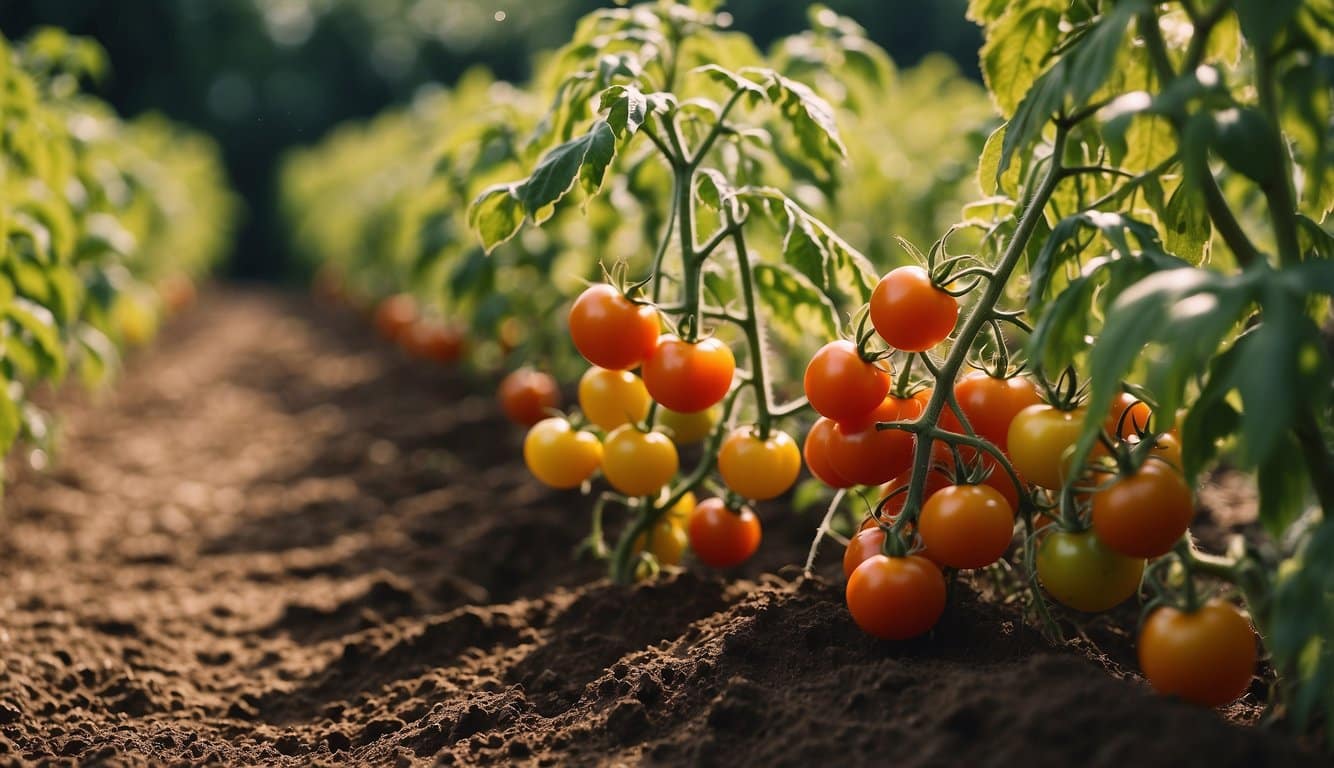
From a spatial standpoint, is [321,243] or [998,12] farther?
[321,243]

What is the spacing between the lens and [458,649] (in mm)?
2633

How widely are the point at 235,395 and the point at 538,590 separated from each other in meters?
5.32

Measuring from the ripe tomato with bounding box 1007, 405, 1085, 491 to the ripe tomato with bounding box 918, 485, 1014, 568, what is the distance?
70mm

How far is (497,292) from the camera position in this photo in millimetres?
4352

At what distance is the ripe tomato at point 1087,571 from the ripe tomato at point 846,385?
369 millimetres

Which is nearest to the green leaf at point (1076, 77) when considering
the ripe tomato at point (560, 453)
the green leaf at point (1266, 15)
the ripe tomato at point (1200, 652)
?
the green leaf at point (1266, 15)

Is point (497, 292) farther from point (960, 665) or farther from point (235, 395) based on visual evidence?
point (235, 395)

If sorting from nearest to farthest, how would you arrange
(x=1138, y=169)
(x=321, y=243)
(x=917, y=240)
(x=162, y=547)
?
1. (x=1138, y=169)
2. (x=162, y=547)
3. (x=917, y=240)
4. (x=321, y=243)

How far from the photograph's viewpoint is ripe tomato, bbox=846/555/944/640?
182cm

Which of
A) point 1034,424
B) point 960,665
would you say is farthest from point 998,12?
point 960,665

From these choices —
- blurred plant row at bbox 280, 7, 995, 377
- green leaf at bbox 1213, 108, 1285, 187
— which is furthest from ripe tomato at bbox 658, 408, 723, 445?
green leaf at bbox 1213, 108, 1285, 187

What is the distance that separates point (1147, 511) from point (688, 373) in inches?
32.4

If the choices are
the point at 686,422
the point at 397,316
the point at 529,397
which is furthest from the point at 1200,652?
the point at 397,316

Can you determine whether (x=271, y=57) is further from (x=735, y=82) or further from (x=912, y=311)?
(x=912, y=311)
